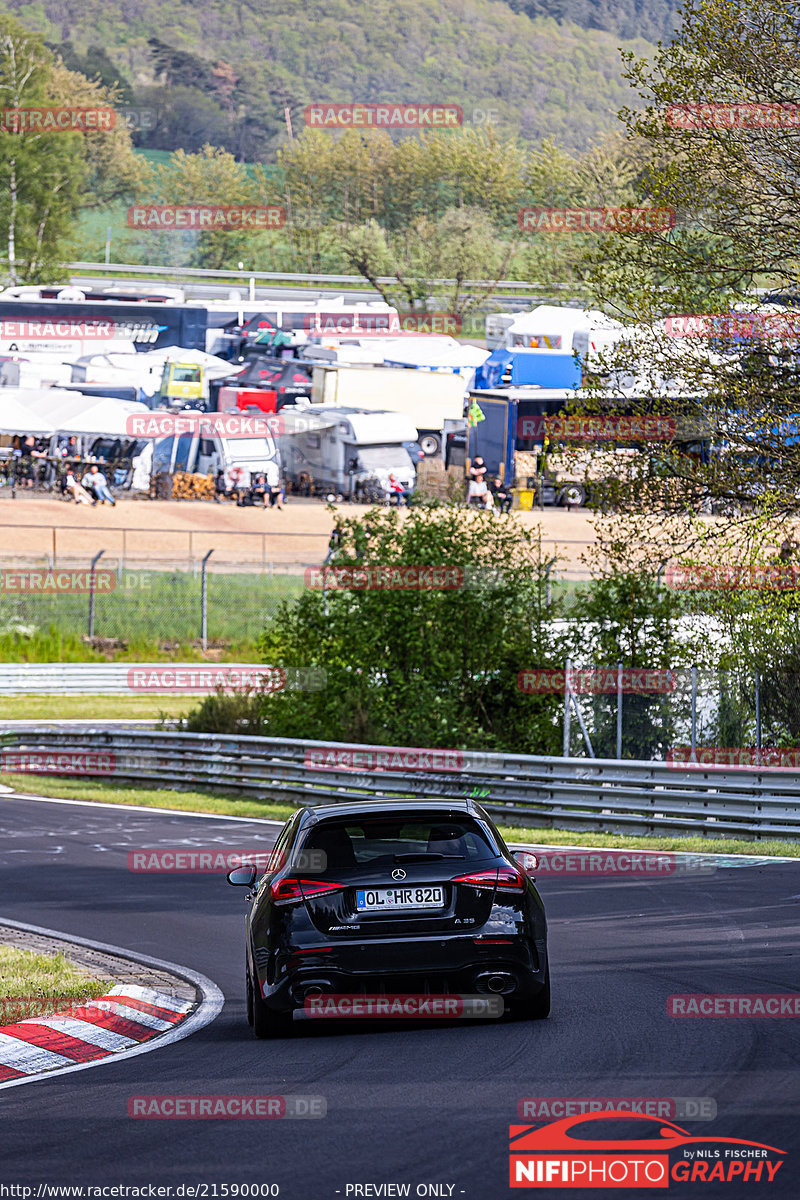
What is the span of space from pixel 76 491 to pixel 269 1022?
48847mm

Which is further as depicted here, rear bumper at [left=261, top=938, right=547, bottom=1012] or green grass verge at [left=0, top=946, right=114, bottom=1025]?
green grass verge at [left=0, top=946, right=114, bottom=1025]

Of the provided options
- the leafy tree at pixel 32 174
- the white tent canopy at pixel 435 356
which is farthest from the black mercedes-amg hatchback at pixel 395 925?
the leafy tree at pixel 32 174

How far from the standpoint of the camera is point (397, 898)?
813 cm

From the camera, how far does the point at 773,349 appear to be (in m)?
20.6

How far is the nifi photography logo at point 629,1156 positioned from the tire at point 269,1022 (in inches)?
99.7

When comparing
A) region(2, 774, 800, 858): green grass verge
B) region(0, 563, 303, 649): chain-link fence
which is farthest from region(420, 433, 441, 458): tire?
region(2, 774, 800, 858): green grass verge

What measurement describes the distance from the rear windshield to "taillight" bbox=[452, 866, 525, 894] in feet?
0.40

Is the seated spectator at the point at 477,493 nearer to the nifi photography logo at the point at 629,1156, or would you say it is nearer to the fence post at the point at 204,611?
the fence post at the point at 204,611

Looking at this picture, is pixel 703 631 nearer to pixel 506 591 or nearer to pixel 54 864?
pixel 506 591

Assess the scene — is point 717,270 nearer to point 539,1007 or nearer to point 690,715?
point 690,715

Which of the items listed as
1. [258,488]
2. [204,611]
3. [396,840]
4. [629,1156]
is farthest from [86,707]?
[629,1156]

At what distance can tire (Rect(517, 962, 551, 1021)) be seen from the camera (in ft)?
27.6

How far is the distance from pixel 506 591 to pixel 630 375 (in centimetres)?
444

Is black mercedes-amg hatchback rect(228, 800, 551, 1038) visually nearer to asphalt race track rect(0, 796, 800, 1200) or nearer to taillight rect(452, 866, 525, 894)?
taillight rect(452, 866, 525, 894)
